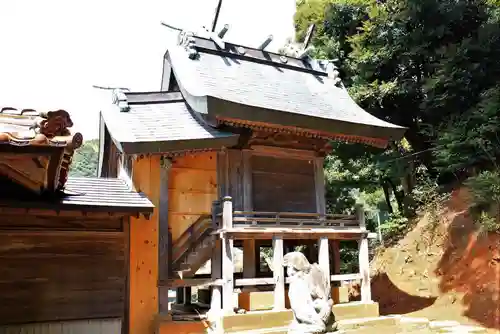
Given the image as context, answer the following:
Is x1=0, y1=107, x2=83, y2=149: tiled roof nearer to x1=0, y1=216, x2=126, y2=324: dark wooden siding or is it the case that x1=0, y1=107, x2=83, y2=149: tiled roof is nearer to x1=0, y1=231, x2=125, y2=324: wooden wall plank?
x1=0, y1=216, x2=126, y2=324: dark wooden siding

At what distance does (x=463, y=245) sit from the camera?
14.4m

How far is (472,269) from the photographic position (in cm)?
1337

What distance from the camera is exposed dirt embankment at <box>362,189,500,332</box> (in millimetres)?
12289

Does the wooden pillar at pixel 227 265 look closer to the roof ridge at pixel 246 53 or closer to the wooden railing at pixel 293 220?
the wooden railing at pixel 293 220

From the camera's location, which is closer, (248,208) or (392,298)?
(248,208)

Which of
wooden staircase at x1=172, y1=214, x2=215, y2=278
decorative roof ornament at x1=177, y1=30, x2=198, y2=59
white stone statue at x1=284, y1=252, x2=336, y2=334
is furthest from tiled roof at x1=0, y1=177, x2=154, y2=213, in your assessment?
decorative roof ornament at x1=177, y1=30, x2=198, y2=59

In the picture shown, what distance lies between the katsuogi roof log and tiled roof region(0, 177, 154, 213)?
2.58m

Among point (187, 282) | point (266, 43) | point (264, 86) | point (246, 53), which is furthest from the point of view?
point (266, 43)

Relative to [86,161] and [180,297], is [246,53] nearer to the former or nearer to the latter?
[180,297]

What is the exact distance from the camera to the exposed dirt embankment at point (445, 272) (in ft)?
40.3

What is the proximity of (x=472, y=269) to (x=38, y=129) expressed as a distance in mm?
12937

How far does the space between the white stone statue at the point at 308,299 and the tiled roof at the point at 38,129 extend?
4.79 metres

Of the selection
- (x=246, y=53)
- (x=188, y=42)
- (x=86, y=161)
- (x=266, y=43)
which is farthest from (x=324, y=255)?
(x=86, y=161)

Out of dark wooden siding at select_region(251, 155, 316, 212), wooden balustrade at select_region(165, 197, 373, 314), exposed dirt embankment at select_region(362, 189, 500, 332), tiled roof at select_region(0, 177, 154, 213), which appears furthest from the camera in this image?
exposed dirt embankment at select_region(362, 189, 500, 332)
